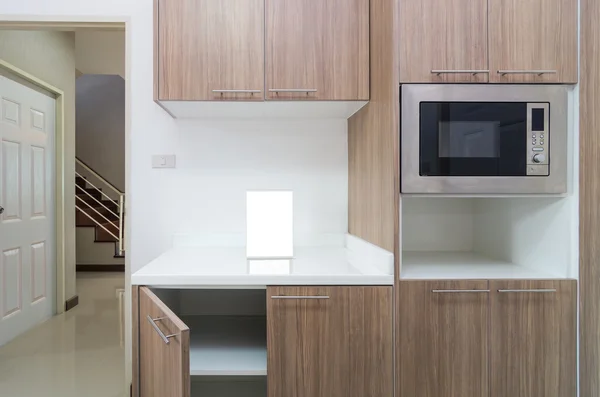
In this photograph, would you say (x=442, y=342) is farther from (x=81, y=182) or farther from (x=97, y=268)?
(x=81, y=182)

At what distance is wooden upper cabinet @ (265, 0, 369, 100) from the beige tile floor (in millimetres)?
1900

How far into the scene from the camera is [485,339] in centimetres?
144

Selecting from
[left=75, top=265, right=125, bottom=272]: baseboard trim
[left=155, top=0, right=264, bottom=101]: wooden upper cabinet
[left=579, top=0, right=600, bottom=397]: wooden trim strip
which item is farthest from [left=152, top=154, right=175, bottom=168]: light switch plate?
[left=75, top=265, right=125, bottom=272]: baseboard trim

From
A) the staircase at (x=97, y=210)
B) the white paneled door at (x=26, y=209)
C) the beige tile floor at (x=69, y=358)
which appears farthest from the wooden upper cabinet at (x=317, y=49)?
the staircase at (x=97, y=210)

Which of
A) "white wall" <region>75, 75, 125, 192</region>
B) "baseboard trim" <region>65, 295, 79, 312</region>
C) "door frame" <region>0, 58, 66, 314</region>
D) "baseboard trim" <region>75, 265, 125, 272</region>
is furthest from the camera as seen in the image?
"white wall" <region>75, 75, 125, 192</region>

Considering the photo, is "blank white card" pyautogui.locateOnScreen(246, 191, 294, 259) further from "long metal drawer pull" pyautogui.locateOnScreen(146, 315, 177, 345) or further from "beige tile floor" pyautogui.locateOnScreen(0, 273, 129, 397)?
"beige tile floor" pyautogui.locateOnScreen(0, 273, 129, 397)

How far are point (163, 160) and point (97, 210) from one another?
5162mm

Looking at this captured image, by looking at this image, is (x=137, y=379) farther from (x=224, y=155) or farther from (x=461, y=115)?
(x=461, y=115)

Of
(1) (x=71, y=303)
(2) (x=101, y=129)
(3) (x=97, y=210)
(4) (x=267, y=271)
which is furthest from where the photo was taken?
(2) (x=101, y=129)

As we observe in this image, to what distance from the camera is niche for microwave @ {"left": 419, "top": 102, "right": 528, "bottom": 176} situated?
1.45m

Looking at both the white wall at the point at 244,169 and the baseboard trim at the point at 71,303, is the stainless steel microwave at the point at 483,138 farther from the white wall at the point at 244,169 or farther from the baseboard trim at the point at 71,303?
the baseboard trim at the point at 71,303

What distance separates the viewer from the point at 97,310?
3963 mm

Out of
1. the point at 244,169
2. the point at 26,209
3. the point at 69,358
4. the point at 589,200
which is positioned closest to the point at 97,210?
the point at 26,209

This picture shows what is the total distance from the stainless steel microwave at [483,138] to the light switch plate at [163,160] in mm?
1243
